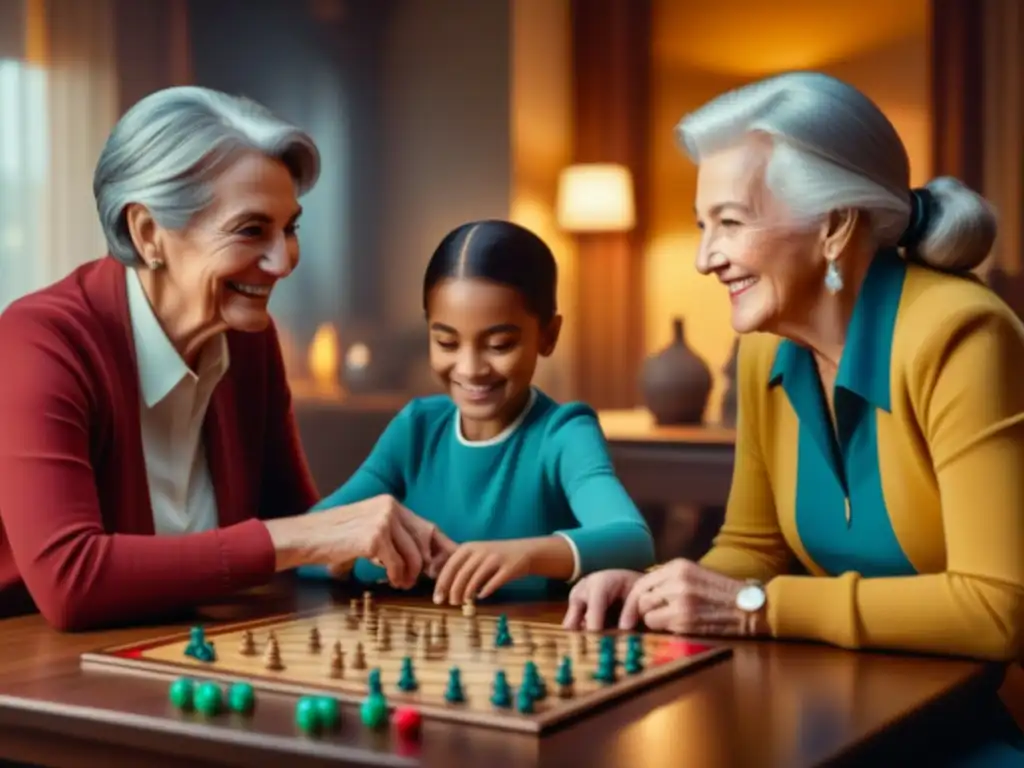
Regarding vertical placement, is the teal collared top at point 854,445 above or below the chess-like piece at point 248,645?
above

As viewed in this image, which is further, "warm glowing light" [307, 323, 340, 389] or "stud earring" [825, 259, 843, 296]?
"warm glowing light" [307, 323, 340, 389]

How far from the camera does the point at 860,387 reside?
1.54m

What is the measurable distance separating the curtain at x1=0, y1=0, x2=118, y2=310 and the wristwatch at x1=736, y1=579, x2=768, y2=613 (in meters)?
2.99

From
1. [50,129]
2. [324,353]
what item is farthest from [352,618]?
[324,353]

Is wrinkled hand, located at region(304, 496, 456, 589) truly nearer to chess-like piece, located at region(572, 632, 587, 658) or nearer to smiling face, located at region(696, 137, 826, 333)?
chess-like piece, located at region(572, 632, 587, 658)

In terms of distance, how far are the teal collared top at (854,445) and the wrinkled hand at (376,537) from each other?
0.45 metres

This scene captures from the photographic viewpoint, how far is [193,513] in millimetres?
1881

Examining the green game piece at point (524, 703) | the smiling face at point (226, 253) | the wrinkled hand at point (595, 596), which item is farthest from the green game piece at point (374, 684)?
the smiling face at point (226, 253)

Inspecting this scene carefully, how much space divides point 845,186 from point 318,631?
0.74 meters

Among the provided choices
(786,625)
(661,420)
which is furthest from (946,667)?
(661,420)

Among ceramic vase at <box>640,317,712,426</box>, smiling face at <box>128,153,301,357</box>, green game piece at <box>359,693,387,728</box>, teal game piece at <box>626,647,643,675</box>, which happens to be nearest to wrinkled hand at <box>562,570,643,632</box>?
teal game piece at <box>626,647,643,675</box>

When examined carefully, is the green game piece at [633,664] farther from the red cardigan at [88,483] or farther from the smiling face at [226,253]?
the smiling face at [226,253]

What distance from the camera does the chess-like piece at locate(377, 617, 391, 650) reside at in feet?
4.42

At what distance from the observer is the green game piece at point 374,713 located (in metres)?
1.08
